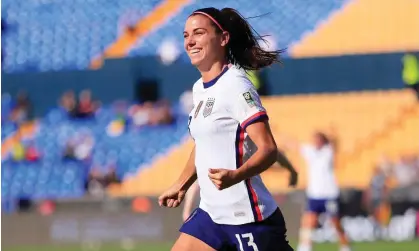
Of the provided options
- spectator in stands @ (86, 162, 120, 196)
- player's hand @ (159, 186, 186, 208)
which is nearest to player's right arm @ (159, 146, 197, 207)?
player's hand @ (159, 186, 186, 208)

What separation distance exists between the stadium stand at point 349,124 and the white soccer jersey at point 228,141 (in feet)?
51.1

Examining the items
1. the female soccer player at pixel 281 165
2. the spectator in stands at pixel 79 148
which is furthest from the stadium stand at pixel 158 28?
the female soccer player at pixel 281 165

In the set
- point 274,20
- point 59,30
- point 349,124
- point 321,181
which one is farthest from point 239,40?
point 59,30

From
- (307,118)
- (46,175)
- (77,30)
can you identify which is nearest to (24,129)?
(46,175)

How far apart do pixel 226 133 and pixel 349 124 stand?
1701 cm

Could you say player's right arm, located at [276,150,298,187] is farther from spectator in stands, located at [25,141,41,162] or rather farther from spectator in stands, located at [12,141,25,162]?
spectator in stands, located at [12,141,25,162]

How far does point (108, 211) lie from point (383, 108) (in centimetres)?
662

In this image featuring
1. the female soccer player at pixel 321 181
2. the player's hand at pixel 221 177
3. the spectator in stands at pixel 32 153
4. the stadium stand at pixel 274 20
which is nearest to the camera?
the player's hand at pixel 221 177

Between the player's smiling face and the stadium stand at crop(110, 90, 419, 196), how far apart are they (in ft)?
51.3

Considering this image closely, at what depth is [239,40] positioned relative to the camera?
20.6 ft

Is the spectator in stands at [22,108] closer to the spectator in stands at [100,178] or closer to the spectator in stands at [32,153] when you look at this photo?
the spectator in stands at [32,153]

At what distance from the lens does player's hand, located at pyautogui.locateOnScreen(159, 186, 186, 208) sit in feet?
21.6

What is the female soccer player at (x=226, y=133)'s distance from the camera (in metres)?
5.93

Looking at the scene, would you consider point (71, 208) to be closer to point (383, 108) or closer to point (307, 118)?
point (307, 118)
